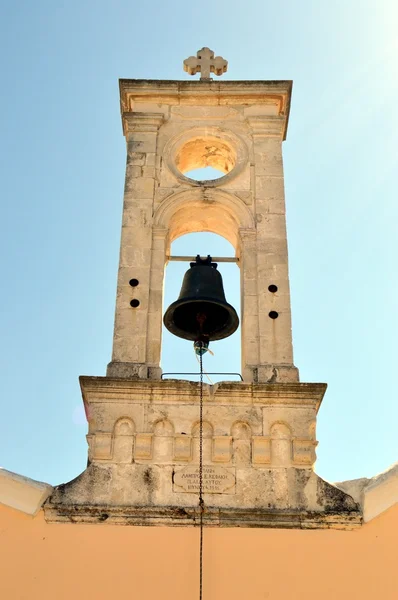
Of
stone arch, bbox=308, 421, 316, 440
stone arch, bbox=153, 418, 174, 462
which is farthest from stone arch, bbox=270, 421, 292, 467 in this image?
stone arch, bbox=153, 418, 174, 462

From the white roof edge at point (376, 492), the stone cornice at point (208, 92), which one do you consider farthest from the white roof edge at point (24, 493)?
the stone cornice at point (208, 92)

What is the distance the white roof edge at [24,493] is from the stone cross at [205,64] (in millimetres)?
5126

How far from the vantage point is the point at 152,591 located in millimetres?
6688

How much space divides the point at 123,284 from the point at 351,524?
2.97 meters

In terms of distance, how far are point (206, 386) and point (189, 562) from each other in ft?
4.80

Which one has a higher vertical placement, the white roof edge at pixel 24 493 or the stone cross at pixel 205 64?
the stone cross at pixel 205 64

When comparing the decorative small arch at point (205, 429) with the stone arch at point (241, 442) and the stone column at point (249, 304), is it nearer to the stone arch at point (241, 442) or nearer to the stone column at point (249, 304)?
the stone arch at point (241, 442)

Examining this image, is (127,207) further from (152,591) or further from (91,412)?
(152,591)

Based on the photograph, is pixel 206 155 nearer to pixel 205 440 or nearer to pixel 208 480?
pixel 205 440

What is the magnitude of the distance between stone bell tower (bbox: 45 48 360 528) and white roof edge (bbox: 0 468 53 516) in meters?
0.09

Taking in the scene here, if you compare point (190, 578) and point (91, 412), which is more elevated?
point (91, 412)

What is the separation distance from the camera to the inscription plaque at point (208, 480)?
711cm

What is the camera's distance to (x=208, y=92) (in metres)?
9.56

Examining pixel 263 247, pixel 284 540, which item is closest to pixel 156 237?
pixel 263 247
